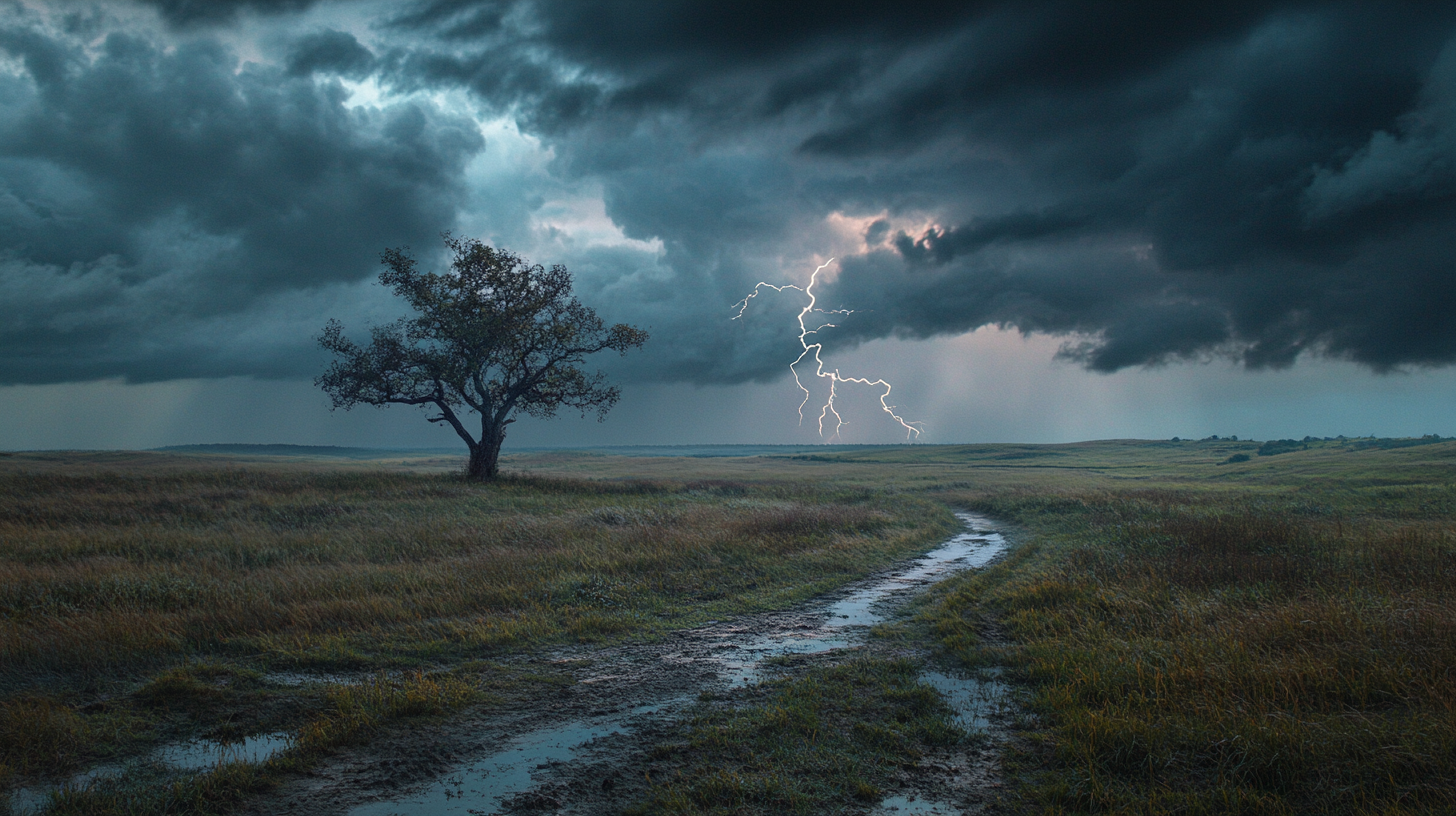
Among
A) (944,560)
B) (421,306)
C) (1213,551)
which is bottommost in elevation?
(944,560)

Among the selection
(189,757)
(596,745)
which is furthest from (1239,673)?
(189,757)

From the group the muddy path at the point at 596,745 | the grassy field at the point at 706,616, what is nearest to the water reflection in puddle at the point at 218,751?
the grassy field at the point at 706,616

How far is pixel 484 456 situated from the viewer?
35.7 m

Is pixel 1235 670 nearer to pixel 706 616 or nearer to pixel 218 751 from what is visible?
pixel 706 616

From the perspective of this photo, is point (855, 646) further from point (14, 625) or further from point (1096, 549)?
point (14, 625)

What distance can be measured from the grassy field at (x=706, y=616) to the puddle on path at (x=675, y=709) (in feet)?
2.72

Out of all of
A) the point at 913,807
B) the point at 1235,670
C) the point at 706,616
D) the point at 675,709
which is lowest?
the point at 706,616

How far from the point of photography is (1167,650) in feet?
27.1

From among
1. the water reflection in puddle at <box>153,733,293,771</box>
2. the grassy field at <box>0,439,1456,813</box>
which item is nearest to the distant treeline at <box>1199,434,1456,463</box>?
the grassy field at <box>0,439,1456,813</box>

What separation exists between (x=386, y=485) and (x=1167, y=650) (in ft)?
101

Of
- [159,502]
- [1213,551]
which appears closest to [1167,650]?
[1213,551]

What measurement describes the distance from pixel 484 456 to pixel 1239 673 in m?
34.4

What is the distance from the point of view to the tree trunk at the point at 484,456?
35.5m

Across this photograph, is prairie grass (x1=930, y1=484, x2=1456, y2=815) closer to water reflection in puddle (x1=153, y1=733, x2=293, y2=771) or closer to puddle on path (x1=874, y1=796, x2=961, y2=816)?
puddle on path (x1=874, y1=796, x2=961, y2=816)
